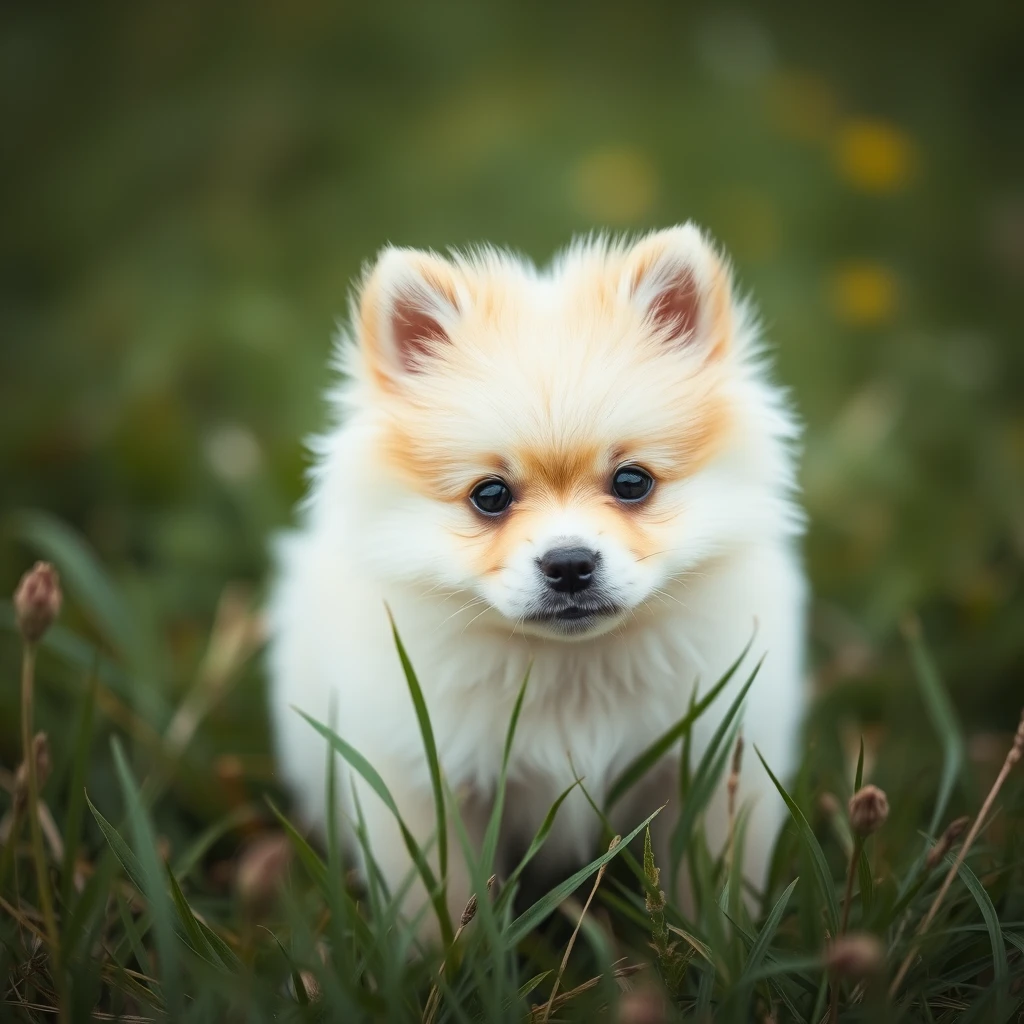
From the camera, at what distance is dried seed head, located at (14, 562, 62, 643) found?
212 centimetres

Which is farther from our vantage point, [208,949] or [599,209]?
[599,209]

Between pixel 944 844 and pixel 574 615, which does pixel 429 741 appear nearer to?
pixel 574 615

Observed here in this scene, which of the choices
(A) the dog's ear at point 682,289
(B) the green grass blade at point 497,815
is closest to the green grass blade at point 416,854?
(B) the green grass blade at point 497,815

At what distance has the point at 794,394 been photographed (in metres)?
5.42

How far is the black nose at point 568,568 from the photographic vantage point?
227cm

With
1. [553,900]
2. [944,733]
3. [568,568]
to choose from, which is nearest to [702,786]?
[553,900]

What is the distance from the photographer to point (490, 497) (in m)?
2.46

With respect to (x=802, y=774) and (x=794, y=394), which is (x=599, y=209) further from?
(x=802, y=774)

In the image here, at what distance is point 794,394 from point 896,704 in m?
2.14

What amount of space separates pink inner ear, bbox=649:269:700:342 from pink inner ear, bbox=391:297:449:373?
1.81ft

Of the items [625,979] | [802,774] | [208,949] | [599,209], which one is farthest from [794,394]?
[208,949]

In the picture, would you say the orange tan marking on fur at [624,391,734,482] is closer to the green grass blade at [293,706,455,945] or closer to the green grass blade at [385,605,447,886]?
the green grass blade at [385,605,447,886]

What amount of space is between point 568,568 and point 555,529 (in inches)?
4.0

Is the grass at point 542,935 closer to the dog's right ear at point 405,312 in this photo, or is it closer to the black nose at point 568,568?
the black nose at point 568,568
